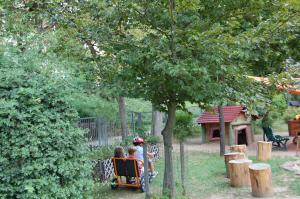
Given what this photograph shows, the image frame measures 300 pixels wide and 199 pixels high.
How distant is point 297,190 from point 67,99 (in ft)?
17.0

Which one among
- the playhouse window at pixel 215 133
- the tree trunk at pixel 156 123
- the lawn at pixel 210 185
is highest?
the tree trunk at pixel 156 123

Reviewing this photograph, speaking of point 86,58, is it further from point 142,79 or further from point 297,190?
point 297,190

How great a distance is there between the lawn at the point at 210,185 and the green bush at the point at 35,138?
7.34ft

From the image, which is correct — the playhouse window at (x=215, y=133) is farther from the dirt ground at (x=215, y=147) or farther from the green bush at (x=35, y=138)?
the green bush at (x=35, y=138)

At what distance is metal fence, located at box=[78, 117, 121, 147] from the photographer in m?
11.8

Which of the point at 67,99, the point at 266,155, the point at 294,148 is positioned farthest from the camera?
the point at 294,148

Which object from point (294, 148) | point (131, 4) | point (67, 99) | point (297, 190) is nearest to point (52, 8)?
point (131, 4)

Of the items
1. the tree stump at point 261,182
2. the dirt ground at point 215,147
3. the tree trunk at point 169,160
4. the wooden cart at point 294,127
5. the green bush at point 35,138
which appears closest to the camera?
the green bush at point 35,138

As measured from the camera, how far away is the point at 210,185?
8781 millimetres

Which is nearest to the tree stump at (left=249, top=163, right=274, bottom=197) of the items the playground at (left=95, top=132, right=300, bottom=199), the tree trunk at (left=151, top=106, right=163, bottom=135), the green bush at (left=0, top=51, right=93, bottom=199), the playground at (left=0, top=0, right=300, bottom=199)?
the playground at (left=0, top=0, right=300, bottom=199)

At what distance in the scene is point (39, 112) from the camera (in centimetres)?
504

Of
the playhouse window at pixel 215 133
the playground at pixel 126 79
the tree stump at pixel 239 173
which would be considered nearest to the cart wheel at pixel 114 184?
the playground at pixel 126 79

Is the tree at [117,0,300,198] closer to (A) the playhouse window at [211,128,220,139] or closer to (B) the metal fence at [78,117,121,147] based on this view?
(B) the metal fence at [78,117,121,147]

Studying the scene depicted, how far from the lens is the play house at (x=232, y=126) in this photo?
14.9 m
